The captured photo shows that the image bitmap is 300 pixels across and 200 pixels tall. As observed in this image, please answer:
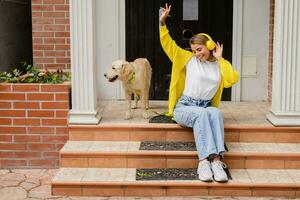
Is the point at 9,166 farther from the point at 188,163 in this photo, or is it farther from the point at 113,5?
the point at 113,5

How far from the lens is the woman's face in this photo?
504 centimetres

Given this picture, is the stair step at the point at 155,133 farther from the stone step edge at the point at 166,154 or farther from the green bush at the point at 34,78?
the green bush at the point at 34,78

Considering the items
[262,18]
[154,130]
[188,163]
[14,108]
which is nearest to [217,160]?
[188,163]

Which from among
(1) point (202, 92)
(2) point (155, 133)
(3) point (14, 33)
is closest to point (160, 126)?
(2) point (155, 133)

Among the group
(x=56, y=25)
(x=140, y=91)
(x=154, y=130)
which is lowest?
(x=154, y=130)

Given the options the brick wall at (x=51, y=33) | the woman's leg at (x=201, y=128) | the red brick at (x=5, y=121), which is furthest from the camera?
the brick wall at (x=51, y=33)

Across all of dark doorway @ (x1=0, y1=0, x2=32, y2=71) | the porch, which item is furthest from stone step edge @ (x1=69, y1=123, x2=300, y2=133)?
dark doorway @ (x1=0, y1=0, x2=32, y2=71)

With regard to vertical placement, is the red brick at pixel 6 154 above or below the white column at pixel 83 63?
below

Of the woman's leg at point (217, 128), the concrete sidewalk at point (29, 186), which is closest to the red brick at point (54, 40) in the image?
the concrete sidewalk at point (29, 186)

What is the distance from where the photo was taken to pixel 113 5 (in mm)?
6770

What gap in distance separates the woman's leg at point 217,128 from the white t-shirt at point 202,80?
0.28m

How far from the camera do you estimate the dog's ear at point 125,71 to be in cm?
538

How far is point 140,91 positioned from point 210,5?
6.14 feet

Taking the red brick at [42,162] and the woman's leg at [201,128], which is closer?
the woman's leg at [201,128]
